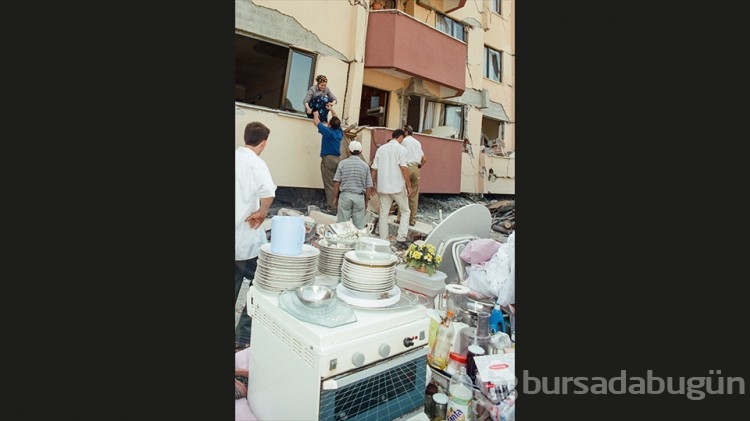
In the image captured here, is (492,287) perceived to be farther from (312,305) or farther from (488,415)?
(312,305)

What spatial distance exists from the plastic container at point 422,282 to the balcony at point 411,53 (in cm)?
125

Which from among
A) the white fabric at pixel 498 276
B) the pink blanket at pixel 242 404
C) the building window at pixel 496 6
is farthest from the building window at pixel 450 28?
the pink blanket at pixel 242 404

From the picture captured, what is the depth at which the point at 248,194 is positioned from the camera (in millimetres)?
1447

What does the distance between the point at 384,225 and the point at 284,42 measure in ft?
3.84

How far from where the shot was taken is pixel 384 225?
2156 millimetres

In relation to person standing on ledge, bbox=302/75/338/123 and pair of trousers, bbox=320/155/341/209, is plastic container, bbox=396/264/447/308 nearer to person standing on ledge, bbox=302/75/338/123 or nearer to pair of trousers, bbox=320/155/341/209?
pair of trousers, bbox=320/155/341/209

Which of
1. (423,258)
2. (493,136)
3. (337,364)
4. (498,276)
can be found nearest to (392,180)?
(423,258)

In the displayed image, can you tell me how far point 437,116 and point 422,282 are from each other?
1184 millimetres

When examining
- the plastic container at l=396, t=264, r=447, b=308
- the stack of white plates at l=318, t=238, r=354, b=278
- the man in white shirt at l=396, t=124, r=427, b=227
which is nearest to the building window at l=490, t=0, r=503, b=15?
the man in white shirt at l=396, t=124, r=427, b=227

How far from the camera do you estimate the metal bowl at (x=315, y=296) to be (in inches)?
44.7

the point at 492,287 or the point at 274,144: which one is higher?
the point at 274,144

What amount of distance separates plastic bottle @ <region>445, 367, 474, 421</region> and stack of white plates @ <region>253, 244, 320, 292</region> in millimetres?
727

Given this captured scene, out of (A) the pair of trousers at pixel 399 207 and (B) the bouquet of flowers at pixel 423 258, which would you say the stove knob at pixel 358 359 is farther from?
(A) the pair of trousers at pixel 399 207

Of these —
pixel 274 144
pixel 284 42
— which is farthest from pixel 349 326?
pixel 284 42
